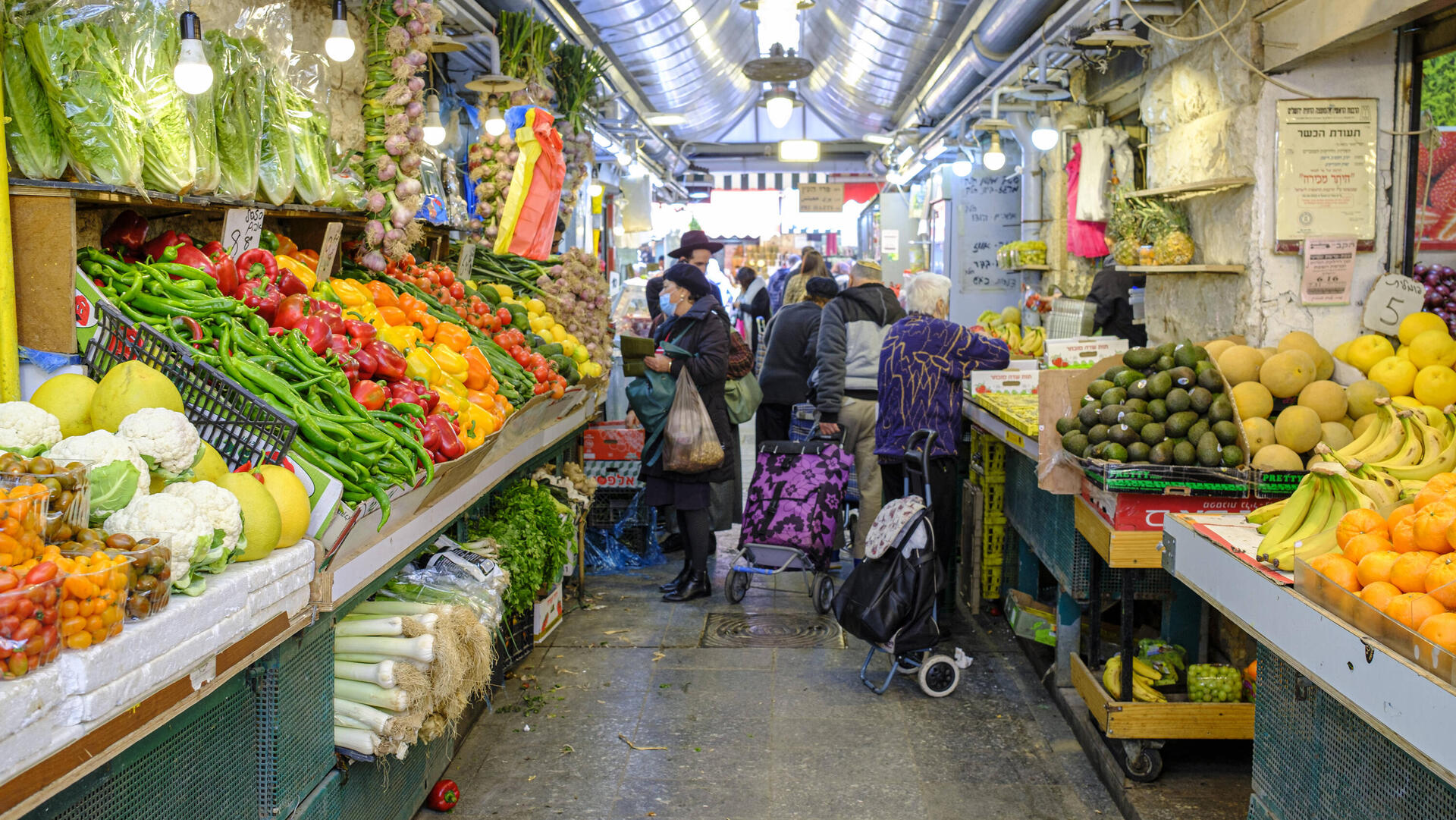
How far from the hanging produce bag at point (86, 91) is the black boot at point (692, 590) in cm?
393

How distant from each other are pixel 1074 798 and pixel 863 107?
10923 mm

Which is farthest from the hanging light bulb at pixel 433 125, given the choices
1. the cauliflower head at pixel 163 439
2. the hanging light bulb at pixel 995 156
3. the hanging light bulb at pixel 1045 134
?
the hanging light bulb at pixel 995 156

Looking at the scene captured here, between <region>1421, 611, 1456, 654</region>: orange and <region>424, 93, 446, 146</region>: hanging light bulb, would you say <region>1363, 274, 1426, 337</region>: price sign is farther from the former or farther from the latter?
<region>424, 93, 446, 146</region>: hanging light bulb

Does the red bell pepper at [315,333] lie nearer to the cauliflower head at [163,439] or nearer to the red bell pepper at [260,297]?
the red bell pepper at [260,297]

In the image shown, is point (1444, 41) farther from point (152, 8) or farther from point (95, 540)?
point (95, 540)

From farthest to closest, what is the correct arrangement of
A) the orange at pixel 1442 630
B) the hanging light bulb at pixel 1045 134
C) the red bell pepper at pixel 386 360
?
the hanging light bulb at pixel 1045 134
the red bell pepper at pixel 386 360
the orange at pixel 1442 630

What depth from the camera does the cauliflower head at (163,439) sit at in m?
2.25

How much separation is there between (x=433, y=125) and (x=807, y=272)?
3.61m

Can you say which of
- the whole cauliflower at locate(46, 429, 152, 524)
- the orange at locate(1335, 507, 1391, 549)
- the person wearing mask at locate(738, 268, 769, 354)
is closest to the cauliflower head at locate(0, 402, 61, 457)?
the whole cauliflower at locate(46, 429, 152, 524)

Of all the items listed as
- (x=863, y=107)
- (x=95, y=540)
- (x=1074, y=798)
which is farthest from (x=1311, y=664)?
(x=863, y=107)

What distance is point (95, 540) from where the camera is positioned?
1.93m

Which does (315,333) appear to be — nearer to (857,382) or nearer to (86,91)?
(86,91)

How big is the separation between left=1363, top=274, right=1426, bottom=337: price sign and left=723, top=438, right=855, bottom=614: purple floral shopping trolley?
7.91 ft

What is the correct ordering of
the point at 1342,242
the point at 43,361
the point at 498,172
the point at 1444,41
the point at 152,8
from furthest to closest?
the point at 498,172 → the point at 1342,242 → the point at 1444,41 → the point at 152,8 → the point at 43,361
